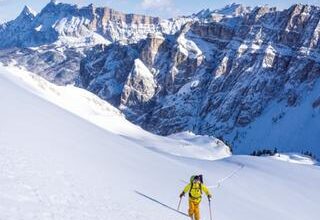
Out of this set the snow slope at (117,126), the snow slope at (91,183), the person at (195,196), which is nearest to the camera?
the snow slope at (91,183)

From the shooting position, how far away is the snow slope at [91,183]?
2074 cm

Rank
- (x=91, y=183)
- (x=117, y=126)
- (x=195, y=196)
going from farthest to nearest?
(x=117, y=126)
(x=195, y=196)
(x=91, y=183)

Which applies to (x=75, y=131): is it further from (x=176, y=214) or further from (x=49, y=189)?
(x=49, y=189)

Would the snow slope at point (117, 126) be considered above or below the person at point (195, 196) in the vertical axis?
below

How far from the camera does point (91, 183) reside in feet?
85.6

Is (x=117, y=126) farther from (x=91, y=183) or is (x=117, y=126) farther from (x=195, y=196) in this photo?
(x=91, y=183)

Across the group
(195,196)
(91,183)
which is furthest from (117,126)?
(91,183)

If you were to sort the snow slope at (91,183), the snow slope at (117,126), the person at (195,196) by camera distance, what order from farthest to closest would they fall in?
the snow slope at (117,126), the person at (195,196), the snow slope at (91,183)

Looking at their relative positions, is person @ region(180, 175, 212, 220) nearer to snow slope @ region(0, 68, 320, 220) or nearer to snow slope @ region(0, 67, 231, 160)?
snow slope @ region(0, 68, 320, 220)

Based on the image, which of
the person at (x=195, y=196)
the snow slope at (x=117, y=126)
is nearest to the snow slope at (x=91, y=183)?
the person at (x=195, y=196)

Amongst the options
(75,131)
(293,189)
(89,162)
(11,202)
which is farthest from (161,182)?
(293,189)

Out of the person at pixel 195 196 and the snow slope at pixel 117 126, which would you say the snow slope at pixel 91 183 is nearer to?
the person at pixel 195 196

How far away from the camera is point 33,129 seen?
34250mm

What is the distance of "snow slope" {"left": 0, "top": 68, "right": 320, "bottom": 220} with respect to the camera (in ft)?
68.1
